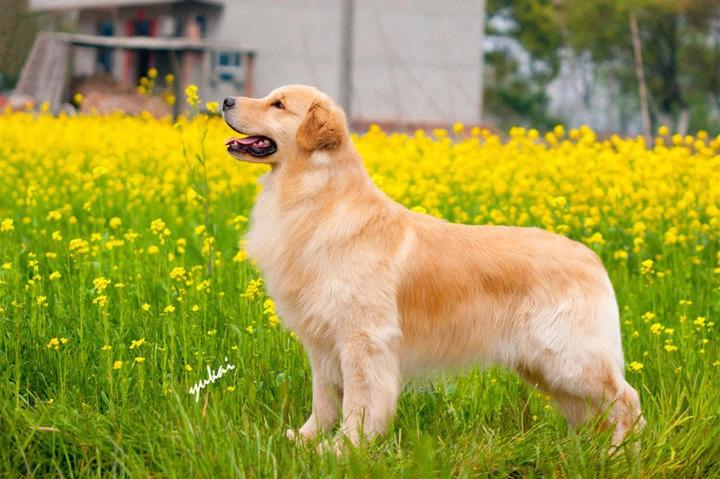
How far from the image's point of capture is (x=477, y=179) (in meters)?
9.15

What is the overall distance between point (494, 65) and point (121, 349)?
4607 cm

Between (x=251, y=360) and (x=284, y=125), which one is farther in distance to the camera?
(x=251, y=360)

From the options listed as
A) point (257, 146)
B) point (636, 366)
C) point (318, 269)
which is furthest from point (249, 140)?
point (636, 366)

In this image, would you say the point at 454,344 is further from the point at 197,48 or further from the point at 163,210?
the point at 197,48

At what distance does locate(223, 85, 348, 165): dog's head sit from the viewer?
4090 mm

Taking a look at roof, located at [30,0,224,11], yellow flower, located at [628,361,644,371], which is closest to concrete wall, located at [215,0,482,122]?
roof, located at [30,0,224,11]

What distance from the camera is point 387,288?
4082 mm

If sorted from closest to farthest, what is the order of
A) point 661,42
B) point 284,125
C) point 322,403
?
point 284,125, point 322,403, point 661,42

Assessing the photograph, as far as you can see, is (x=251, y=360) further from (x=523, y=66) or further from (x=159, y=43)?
(x=523, y=66)

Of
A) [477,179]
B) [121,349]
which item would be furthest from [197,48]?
[121,349]

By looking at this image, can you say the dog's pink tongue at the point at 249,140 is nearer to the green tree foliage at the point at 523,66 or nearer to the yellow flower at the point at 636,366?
the yellow flower at the point at 636,366

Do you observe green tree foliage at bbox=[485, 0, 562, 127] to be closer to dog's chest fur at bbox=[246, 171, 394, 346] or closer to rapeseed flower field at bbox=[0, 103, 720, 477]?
rapeseed flower field at bbox=[0, 103, 720, 477]

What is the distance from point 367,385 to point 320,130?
38.8 inches

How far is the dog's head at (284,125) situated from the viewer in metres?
4.09
